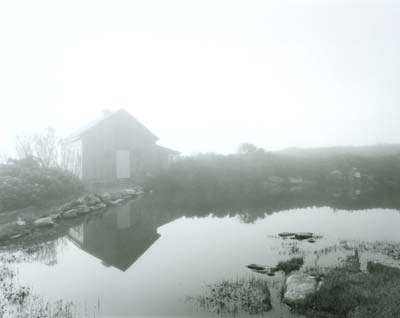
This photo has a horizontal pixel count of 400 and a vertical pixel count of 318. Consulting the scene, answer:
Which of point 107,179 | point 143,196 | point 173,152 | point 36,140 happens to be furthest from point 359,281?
point 36,140

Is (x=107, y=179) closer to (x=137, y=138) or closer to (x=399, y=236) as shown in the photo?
(x=137, y=138)

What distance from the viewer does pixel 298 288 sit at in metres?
6.23

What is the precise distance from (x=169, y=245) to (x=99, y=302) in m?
4.58

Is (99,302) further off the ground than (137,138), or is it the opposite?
(137,138)

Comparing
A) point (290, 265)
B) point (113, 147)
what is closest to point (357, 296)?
point (290, 265)

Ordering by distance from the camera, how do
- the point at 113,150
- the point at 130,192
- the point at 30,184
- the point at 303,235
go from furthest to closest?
the point at 113,150, the point at 130,192, the point at 30,184, the point at 303,235

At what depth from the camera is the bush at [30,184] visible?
15680 mm

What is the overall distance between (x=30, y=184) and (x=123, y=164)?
462 inches

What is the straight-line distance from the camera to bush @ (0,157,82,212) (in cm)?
1568

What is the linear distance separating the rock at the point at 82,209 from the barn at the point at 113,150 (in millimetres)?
10256

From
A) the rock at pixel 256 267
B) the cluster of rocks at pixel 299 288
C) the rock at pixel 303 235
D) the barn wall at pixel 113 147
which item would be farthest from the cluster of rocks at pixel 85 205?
the cluster of rocks at pixel 299 288

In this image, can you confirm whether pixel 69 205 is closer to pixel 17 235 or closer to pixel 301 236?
pixel 17 235

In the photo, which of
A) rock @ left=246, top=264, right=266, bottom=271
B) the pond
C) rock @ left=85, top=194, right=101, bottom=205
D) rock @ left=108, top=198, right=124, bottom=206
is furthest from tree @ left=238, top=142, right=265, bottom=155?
rock @ left=246, top=264, right=266, bottom=271

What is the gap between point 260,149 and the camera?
3972 centimetres
